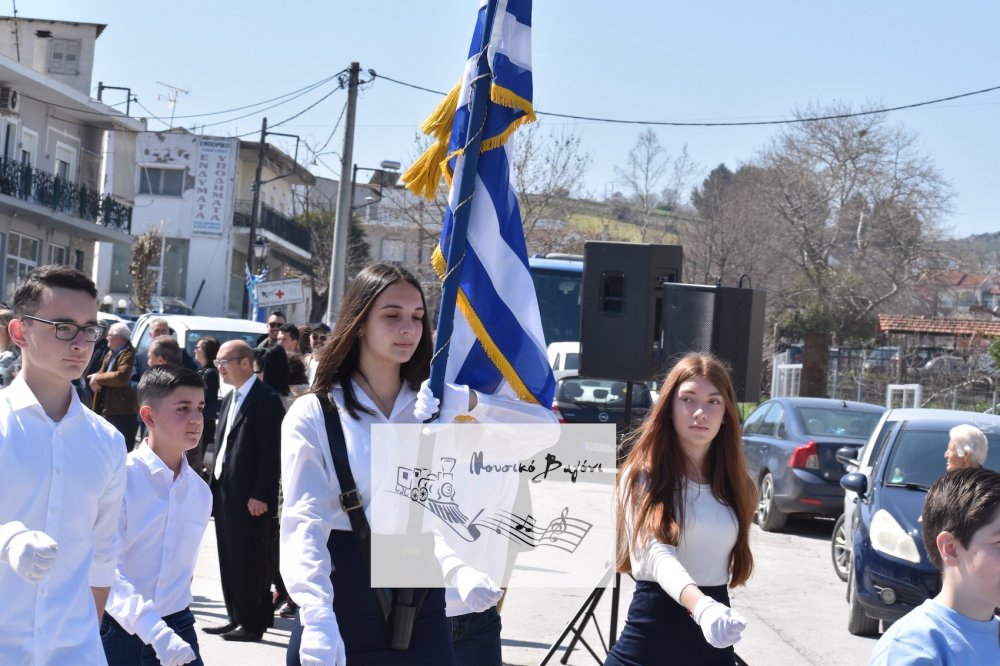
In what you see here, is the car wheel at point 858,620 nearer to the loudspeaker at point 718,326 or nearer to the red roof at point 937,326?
the loudspeaker at point 718,326

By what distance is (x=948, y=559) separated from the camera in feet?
10.5

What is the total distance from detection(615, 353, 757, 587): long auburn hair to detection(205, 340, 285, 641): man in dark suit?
3819 millimetres

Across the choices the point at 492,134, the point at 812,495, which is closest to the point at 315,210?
the point at 812,495

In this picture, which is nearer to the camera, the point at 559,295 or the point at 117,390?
the point at 117,390

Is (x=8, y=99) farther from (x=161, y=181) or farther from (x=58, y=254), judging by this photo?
(x=161, y=181)

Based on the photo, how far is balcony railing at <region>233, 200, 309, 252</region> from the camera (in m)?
56.7

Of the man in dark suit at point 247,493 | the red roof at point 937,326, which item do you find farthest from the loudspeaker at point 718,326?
the red roof at point 937,326

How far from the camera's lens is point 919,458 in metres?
10.3

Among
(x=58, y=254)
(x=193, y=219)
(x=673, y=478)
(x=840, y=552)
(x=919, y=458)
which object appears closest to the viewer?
(x=673, y=478)

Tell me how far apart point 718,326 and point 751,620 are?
2.44 metres

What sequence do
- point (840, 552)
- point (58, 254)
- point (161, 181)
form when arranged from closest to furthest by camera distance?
1. point (840, 552)
2. point (58, 254)
3. point (161, 181)

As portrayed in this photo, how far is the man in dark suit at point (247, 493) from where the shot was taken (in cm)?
815

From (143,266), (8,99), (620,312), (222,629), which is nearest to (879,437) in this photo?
(620,312)

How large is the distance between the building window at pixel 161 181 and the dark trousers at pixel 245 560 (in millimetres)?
48756
